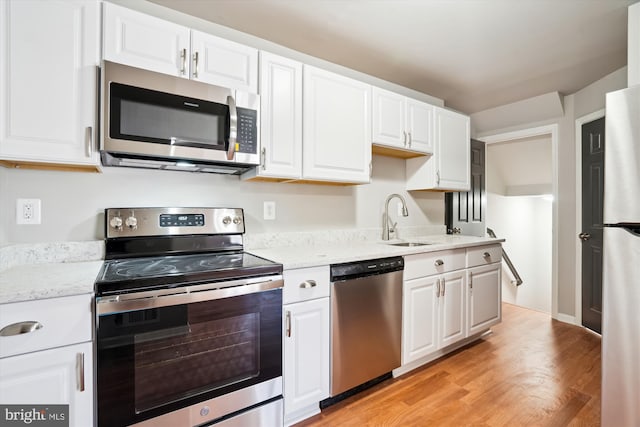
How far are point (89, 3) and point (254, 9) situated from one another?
2.88 feet

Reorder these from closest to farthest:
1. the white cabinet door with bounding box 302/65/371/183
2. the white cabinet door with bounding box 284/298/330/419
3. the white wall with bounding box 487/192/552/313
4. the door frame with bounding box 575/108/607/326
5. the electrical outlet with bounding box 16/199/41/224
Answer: the electrical outlet with bounding box 16/199/41/224
the white cabinet door with bounding box 284/298/330/419
the white cabinet door with bounding box 302/65/371/183
the door frame with bounding box 575/108/607/326
the white wall with bounding box 487/192/552/313

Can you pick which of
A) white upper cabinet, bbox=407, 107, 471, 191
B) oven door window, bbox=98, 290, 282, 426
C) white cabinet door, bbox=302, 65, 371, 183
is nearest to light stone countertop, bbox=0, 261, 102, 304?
oven door window, bbox=98, 290, 282, 426

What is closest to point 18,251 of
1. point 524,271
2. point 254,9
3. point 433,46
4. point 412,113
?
point 254,9

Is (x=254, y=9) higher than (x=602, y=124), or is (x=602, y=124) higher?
(x=254, y=9)

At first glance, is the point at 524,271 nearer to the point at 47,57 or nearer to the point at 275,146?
the point at 275,146

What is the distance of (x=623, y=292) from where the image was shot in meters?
1.35

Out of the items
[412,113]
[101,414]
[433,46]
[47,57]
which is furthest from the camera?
[412,113]

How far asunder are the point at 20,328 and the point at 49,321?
0.07m

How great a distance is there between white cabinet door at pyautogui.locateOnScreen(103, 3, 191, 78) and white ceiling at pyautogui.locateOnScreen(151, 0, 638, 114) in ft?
1.45

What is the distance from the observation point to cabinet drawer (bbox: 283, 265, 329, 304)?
1571 millimetres

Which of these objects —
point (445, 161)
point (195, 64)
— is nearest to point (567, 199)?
point (445, 161)

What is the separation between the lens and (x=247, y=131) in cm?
171

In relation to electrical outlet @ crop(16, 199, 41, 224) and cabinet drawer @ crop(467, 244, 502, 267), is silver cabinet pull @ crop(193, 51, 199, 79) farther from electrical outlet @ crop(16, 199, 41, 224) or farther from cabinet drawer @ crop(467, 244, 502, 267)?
cabinet drawer @ crop(467, 244, 502, 267)

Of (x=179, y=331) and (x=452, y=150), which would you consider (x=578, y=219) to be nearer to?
(x=452, y=150)
